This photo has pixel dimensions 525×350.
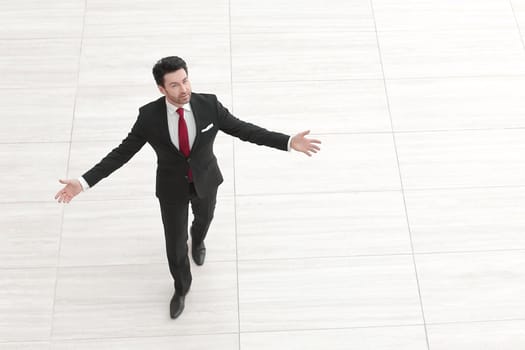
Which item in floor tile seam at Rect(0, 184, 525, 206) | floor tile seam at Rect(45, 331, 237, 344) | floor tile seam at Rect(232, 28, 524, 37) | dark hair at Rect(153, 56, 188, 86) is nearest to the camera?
dark hair at Rect(153, 56, 188, 86)

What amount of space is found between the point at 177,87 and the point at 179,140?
0.26 m

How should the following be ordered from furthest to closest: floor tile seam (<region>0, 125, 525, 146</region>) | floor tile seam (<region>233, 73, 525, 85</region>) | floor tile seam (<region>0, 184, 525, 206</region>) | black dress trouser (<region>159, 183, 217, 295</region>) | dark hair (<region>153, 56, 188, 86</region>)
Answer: floor tile seam (<region>233, 73, 525, 85</region>) → floor tile seam (<region>0, 125, 525, 146</region>) → floor tile seam (<region>0, 184, 525, 206</region>) → black dress trouser (<region>159, 183, 217, 295</region>) → dark hair (<region>153, 56, 188, 86</region>)

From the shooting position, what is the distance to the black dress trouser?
362 centimetres

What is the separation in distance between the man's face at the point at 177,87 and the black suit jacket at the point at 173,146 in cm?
11

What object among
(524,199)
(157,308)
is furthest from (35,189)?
(524,199)

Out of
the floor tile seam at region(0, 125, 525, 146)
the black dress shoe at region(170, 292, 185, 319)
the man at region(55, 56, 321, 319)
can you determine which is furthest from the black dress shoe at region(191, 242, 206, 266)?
the floor tile seam at region(0, 125, 525, 146)

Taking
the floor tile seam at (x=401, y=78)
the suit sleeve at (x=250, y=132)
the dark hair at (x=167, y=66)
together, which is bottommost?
the floor tile seam at (x=401, y=78)

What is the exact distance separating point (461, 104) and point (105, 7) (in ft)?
7.86

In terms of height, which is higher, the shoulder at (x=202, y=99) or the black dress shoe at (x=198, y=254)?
the shoulder at (x=202, y=99)

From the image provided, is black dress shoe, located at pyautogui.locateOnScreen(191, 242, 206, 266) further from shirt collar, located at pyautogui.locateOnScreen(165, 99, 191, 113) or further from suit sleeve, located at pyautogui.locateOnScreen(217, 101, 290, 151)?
shirt collar, located at pyautogui.locateOnScreen(165, 99, 191, 113)

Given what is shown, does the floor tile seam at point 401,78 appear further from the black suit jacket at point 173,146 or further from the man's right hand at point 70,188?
the man's right hand at point 70,188

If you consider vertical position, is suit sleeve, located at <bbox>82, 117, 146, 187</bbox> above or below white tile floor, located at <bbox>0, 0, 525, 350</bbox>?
above

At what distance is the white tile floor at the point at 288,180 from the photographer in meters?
4.09

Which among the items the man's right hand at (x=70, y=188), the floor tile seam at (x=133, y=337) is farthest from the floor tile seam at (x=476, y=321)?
the man's right hand at (x=70, y=188)
